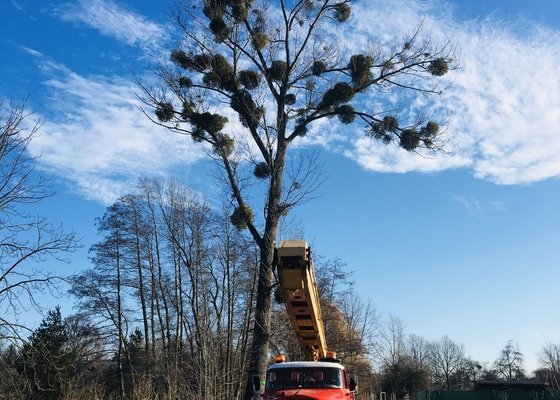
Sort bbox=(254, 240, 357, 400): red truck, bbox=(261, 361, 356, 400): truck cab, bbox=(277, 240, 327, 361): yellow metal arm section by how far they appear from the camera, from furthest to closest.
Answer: bbox=(277, 240, 327, 361): yellow metal arm section < bbox=(261, 361, 356, 400): truck cab < bbox=(254, 240, 357, 400): red truck

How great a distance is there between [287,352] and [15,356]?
19995mm

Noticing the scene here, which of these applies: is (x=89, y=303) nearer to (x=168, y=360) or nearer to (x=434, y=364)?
(x=168, y=360)

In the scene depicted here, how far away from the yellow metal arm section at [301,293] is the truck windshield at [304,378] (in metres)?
1.78

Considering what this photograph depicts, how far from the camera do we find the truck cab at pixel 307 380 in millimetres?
12445

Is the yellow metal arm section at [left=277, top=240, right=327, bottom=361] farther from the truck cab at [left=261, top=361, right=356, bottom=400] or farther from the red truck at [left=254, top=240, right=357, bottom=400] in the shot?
the truck cab at [left=261, top=361, right=356, bottom=400]

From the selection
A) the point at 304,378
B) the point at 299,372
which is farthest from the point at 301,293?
the point at 304,378

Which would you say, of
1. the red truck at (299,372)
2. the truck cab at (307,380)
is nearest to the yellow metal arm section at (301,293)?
the red truck at (299,372)

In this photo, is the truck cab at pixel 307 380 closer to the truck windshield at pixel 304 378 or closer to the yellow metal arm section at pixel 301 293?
the truck windshield at pixel 304 378

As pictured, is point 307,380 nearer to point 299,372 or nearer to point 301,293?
point 299,372

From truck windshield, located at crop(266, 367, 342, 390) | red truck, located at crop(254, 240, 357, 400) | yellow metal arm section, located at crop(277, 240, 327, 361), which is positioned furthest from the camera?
yellow metal arm section, located at crop(277, 240, 327, 361)

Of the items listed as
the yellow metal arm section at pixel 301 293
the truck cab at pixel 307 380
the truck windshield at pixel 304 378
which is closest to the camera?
the truck cab at pixel 307 380

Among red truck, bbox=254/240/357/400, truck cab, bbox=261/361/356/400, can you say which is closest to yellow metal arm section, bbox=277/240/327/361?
red truck, bbox=254/240/357/400

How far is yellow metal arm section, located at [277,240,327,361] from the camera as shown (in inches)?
505

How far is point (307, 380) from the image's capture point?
1279 cm
